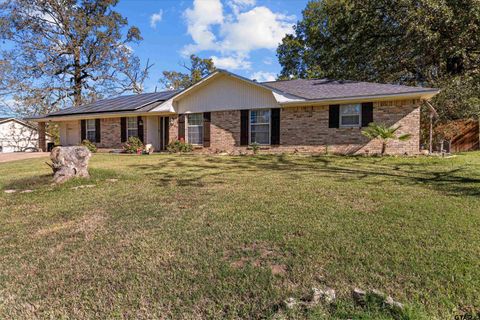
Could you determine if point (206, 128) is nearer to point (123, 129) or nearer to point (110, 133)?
point (123, 129)

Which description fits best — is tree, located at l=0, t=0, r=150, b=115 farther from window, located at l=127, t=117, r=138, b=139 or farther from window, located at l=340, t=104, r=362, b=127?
window, located at l=340, t=104, r=362, b=127

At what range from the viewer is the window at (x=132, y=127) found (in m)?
17.7

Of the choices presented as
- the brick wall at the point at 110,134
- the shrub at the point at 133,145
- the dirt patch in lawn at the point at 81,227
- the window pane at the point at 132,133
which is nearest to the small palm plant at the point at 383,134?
the dirt patch in lawn at the point at 81,227

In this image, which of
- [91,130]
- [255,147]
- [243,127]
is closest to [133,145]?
[91,130]

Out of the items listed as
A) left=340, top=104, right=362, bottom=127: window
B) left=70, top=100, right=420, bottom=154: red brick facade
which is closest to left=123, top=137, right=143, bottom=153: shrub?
left=70, top=100, right=420, bottom=154: red brick facade

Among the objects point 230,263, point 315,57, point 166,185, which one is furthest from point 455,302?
point 315,57

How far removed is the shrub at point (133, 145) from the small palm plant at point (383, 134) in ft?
38.4

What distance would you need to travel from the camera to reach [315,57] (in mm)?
23750

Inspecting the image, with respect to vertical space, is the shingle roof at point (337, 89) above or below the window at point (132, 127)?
above

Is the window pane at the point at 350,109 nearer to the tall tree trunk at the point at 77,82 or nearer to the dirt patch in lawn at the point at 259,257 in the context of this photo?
the dirt patch in lawn at the point at 259,257

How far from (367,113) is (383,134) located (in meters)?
1.58

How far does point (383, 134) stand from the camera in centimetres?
1120

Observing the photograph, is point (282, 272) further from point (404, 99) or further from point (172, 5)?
point (172, 5)

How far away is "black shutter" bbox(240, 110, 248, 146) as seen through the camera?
14.7 metres
